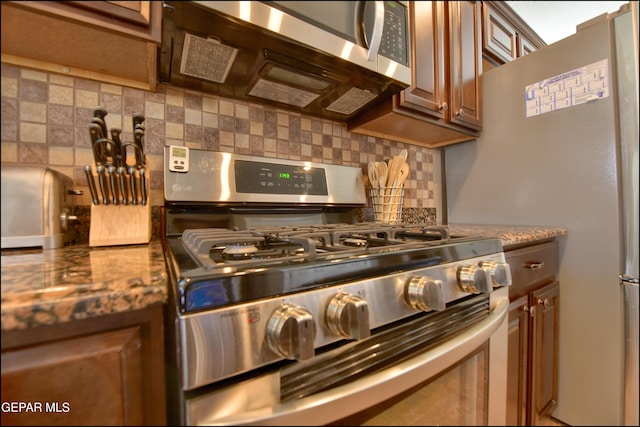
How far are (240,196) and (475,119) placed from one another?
1.21 metres

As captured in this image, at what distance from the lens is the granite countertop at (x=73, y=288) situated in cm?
29

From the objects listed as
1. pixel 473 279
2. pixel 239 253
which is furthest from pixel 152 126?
pixel 473 279

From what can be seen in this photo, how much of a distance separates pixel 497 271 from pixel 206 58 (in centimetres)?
96

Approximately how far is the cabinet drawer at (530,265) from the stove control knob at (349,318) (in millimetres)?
675

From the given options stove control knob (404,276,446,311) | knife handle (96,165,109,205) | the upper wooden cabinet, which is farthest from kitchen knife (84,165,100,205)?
stove control knob (404,276,446,311)

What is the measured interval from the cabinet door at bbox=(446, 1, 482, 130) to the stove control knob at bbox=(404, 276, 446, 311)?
1007 millimetres

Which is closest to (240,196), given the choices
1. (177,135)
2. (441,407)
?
(177,135)

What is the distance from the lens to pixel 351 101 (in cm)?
104

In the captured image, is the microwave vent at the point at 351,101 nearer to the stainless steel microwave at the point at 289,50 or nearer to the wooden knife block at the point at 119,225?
the stainless steel microwave at the point at 289,50

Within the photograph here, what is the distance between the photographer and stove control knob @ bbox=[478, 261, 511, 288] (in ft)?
2.15

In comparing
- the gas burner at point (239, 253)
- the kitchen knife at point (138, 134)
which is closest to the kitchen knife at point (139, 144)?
the kitchen knife at point (138, 134)

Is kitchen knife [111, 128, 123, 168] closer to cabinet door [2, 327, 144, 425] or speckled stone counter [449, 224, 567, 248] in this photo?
cabinet door [2, 327, 144, 425]

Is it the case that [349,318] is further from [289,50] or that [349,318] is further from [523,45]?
[523,45]

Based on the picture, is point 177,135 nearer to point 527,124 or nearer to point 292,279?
point 292,279
